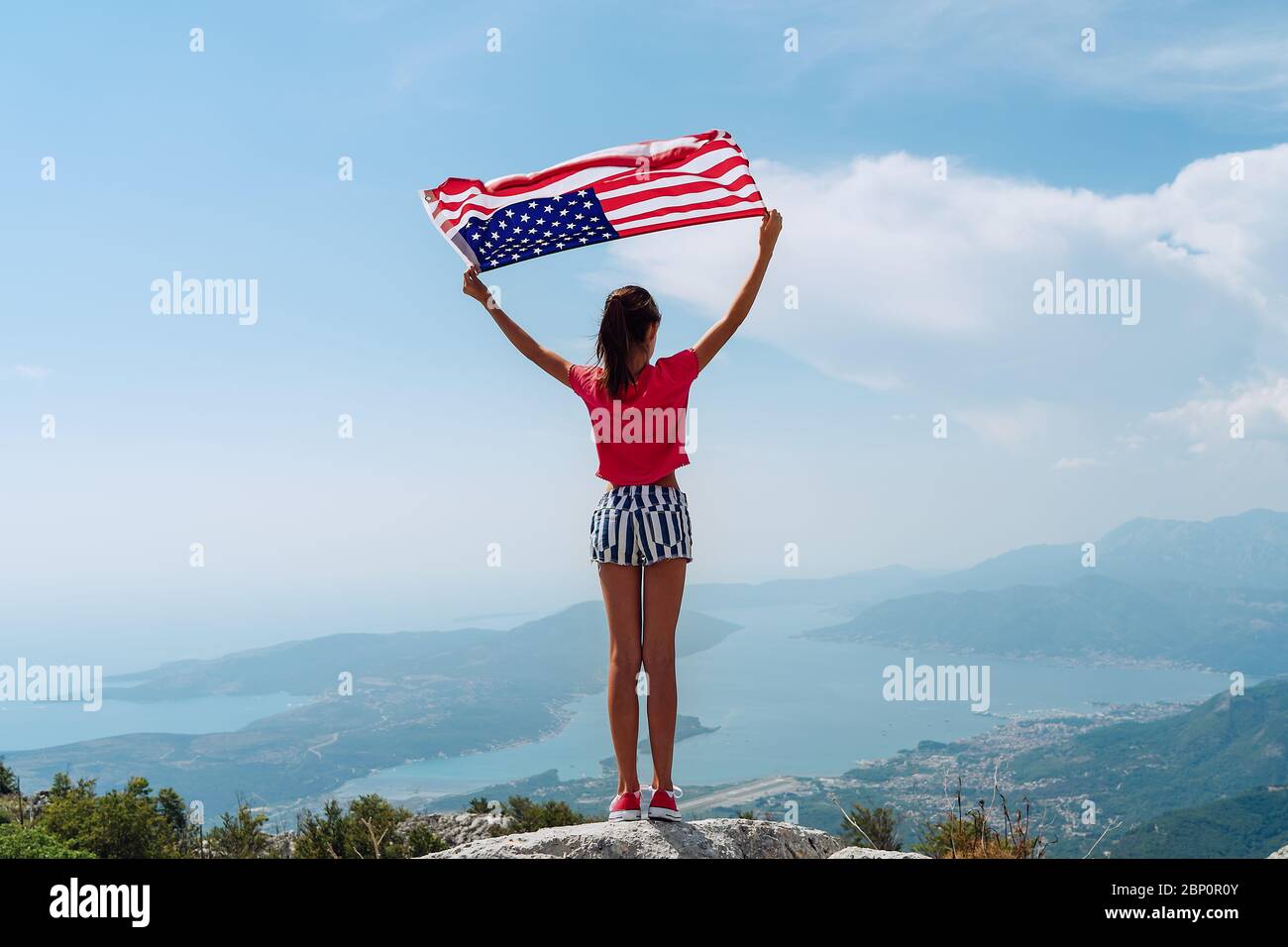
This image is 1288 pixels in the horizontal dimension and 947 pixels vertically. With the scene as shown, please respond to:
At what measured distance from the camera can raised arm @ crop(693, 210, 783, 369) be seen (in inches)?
186

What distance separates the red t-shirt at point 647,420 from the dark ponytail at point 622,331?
7 cm

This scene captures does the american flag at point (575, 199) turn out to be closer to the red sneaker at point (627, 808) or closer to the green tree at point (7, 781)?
the red sneaker at point (627, 808)

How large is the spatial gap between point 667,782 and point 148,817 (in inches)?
337

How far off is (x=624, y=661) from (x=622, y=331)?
5.72 feet

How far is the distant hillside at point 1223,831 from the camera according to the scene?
6256 centimetres

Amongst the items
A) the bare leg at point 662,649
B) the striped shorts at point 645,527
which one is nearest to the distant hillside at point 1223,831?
the bare leg at point 662,649

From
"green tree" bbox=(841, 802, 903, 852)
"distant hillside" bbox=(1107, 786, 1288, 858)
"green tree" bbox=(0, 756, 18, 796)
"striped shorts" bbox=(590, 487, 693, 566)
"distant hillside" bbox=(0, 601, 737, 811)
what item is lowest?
"distant hillside" bbox=(0, 601, 737, 811)

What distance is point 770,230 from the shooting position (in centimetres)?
490

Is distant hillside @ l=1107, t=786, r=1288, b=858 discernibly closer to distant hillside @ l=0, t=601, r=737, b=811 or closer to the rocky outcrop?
the rocky outcrop

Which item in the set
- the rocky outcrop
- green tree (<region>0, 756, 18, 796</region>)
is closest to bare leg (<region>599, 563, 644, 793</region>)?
the rocky outcrop

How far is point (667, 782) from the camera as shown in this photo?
4.79 m

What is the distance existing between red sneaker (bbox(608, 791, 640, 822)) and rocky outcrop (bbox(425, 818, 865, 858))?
4 centimetres

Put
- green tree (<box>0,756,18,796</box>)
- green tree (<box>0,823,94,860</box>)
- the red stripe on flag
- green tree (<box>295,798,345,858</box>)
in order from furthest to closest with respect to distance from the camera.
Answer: green tree (<box>0,756,18,796</box>) → green tree (<box>295,798,345,858</box>) → green tree (<box>0,823,94,860</box>) → the red stripe on flag
